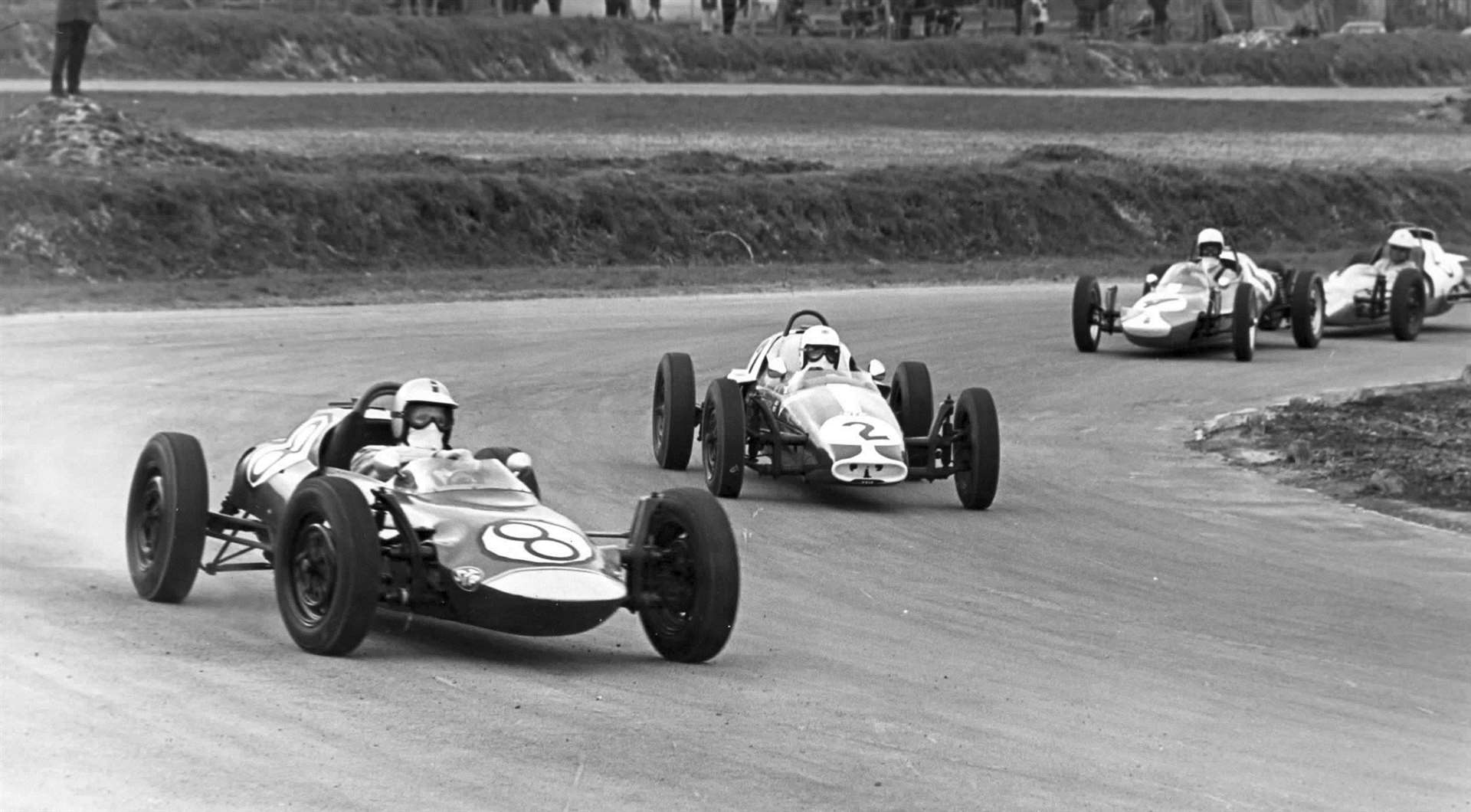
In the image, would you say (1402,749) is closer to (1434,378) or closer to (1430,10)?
(1434,378)

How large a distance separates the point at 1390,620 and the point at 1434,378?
13.0 m

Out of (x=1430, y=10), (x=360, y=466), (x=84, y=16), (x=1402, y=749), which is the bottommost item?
(x=1402, y=749)

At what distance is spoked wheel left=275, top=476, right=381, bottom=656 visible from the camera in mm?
9203

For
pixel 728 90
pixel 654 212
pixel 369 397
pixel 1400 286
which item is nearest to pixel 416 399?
pixel 369 397

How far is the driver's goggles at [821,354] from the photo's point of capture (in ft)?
51.7

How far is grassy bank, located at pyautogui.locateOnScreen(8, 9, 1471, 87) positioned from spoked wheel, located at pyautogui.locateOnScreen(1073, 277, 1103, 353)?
2379 cm

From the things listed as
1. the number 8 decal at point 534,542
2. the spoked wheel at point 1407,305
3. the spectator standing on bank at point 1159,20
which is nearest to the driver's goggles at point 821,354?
the number 8 decal at point 534,542

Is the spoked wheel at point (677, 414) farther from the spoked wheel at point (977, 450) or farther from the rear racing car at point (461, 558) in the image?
the rear racing car at point (461, 558)

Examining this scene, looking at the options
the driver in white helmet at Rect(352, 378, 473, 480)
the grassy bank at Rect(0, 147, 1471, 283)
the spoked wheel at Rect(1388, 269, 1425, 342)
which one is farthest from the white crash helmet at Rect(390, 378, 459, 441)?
the spoked wheel at Rect(1388, 269, 1425, 342)

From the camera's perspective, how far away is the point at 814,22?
212ft

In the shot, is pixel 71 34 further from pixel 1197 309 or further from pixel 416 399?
pixel 416 399

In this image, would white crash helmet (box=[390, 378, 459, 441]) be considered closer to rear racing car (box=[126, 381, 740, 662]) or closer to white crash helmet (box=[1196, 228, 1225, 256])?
rear racing car (box=[126, 381, 740, 662])

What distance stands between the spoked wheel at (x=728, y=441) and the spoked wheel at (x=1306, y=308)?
496 inches

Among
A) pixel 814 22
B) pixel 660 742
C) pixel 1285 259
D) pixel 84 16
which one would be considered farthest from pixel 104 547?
pixel 814 22
